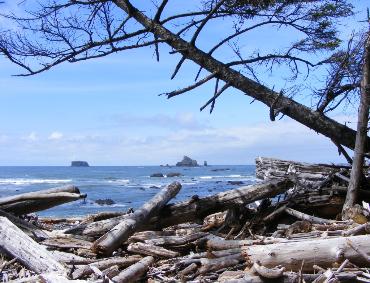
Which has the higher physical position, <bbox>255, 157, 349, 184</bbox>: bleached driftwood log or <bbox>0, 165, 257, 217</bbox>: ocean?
<bbox>255, 157, 349, 184</bbox>: bleached driftwood log

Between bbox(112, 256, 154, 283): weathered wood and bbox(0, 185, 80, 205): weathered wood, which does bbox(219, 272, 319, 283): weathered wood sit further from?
bbox(0, 185, 80, 205): weathered wood

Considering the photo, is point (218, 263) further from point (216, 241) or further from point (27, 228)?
point (27, 228)

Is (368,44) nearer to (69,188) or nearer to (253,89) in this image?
(253,89)

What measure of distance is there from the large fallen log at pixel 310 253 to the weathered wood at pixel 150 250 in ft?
4.18

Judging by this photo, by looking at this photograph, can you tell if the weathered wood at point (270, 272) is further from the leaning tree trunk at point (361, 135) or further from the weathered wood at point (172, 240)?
the leaning tree trunk at point (361, 135)

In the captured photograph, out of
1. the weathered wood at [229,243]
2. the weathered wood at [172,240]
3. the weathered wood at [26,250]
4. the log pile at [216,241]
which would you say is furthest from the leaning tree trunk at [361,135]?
the weathered wood at [26,250]

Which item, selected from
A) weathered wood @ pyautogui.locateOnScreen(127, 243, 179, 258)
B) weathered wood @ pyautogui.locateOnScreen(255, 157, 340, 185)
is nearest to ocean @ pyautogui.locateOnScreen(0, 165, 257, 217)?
weathered wood @ pyautogui.locateOnScreen(255, 157, 340, 185)

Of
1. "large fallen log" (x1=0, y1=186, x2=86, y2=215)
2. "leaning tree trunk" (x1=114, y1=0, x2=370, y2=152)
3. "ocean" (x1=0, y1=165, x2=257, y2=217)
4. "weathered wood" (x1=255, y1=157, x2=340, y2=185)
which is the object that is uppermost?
"leaning tree trunk" (x1=114, y1=0, x2=370, y2=152)

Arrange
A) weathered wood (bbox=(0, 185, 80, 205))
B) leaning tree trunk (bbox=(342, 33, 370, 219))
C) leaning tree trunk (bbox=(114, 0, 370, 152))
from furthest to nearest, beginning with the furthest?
leaning tree trunk (bbox=(114, 0, 370, 152)) < weathered wood (bbox=(0, 185, 80, 205)) < leaning tree trunk (bbox=(342, 33, 370, 219))

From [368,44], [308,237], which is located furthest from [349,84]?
[308,237]

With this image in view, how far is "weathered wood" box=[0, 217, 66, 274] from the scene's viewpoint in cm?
561

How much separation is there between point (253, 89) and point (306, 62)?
1414mm

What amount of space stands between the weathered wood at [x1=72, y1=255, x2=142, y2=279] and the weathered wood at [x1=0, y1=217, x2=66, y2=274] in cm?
15

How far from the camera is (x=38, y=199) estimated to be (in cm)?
792
